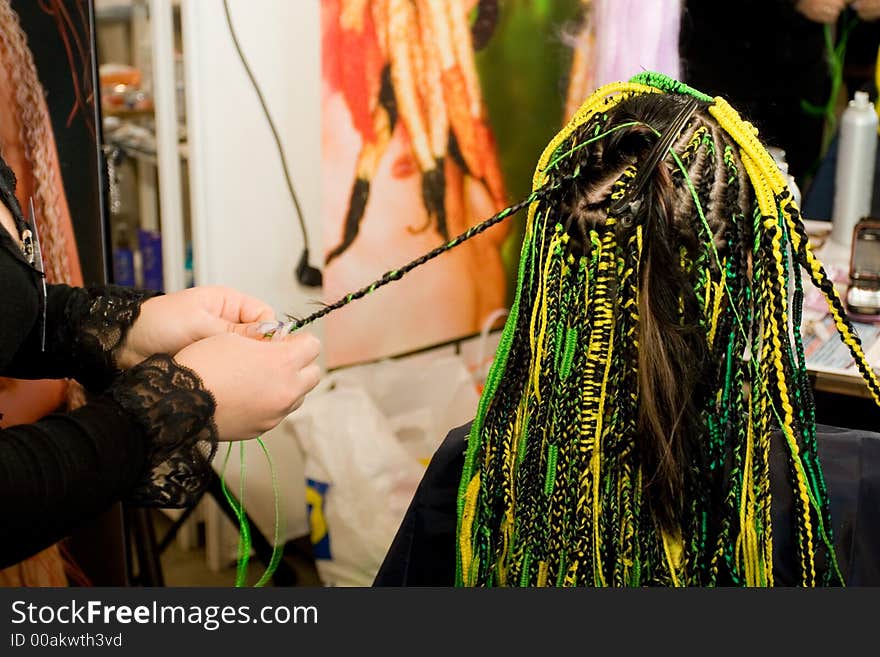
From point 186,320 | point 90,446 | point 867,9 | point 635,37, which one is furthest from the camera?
point 635,37

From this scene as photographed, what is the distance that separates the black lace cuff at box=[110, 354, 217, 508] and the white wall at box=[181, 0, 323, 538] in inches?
42.2

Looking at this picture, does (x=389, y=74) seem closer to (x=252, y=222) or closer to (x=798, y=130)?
(x=252, y=222)

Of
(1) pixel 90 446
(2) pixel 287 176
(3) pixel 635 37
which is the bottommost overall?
(1) pixel 90 446

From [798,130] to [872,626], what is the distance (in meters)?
1.44

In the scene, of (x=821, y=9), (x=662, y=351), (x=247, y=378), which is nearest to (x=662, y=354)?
(x=662, y=351)

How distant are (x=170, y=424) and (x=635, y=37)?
5.03ft

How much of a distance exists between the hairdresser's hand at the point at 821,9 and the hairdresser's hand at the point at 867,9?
0.08 ft

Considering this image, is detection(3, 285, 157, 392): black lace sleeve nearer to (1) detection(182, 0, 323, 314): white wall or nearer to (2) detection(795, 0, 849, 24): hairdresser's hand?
(1) detection(182, 0, 323, 314): white wall

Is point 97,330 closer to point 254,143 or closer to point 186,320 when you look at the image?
point 186,320

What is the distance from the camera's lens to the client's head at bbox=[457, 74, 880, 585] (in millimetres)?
823

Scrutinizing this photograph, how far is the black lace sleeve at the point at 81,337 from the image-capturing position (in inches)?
41.2

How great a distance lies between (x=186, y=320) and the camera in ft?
3.33

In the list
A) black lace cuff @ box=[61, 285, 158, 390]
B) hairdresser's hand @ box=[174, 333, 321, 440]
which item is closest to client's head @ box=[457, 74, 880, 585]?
hairdresser's hand @ box=[174, 333, 321, 440]

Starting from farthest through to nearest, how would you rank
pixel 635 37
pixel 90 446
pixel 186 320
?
pixel 635 37 < pixel 186 320 < pixel 90 446
